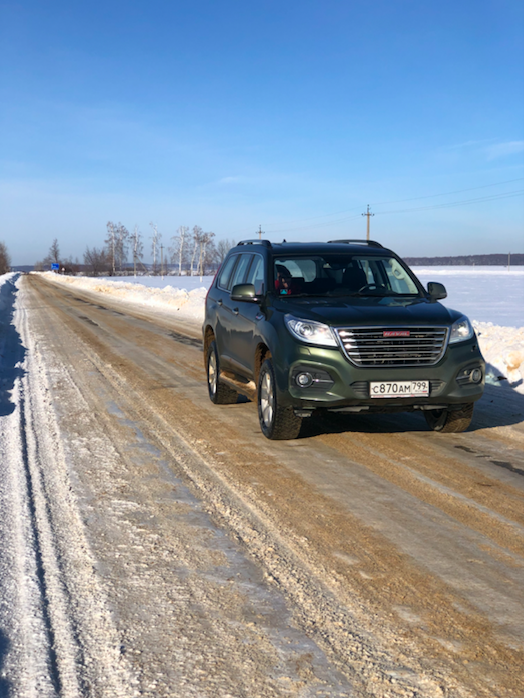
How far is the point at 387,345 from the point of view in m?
5.98

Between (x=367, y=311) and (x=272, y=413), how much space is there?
127 centimetres

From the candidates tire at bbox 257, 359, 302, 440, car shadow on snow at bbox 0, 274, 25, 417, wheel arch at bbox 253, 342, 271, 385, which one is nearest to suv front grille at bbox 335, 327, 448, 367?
tire at bbox 257, 359, 302, 440

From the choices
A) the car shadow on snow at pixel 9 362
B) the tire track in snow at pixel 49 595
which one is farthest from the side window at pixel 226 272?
the tire track in snow at pixel 49 595

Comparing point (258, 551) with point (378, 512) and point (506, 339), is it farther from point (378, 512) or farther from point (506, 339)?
point (506, 339)

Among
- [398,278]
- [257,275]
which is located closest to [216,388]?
[257,275]

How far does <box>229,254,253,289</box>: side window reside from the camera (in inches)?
314

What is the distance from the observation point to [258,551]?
12.8ft

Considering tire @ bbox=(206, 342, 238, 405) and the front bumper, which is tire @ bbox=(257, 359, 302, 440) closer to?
the front bumper

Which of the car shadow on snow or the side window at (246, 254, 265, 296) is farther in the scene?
the car shadow on snow

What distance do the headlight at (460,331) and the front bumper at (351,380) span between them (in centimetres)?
12

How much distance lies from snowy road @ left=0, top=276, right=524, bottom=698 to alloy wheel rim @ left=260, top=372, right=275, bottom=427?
0.85ft

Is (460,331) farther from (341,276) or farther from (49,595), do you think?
(49,595)

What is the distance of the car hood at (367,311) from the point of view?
6039mm

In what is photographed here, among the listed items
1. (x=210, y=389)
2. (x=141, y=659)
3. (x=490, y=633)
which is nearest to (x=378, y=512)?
(x=490, y=633)
